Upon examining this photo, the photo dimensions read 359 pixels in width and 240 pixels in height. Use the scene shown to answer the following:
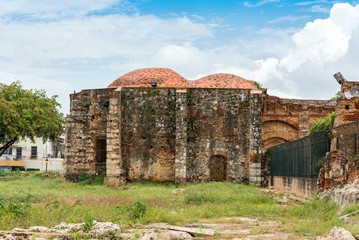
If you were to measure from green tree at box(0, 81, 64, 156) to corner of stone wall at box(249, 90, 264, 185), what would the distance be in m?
13.9

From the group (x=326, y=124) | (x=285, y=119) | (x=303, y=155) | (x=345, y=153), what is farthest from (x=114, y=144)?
(x=345, y=153)

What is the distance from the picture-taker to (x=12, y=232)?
7.70 metres

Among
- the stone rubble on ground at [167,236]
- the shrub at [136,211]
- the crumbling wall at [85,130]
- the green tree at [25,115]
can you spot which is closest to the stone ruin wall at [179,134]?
the crumbling wall at [85,130]

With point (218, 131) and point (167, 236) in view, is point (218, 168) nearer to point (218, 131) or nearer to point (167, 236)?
point (218, 131)

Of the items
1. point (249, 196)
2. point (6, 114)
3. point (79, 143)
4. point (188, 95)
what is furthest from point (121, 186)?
point (6, 114)

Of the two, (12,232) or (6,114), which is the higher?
(6,114)

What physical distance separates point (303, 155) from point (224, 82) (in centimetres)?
1107

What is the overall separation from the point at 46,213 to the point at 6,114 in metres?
17.1

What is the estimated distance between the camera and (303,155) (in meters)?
14.0

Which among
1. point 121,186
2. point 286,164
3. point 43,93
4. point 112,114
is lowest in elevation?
point 121,186

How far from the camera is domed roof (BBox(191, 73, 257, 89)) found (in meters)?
24.0

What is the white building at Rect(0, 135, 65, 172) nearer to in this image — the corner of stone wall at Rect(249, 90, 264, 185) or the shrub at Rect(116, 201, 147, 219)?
the corner of stone wall at Rect(249, 90, 264, 185)

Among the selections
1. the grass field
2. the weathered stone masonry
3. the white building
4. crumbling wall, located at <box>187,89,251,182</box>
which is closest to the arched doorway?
the weathered stone masonry

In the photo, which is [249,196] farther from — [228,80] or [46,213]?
[228,80]
